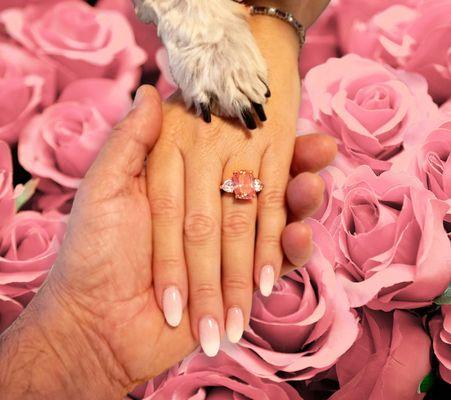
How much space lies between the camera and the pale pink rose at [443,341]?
123 centimetres

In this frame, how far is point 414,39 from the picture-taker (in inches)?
67.4

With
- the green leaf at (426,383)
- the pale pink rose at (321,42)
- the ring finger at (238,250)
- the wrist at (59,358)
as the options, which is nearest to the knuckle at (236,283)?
the ring finger at (238,250)

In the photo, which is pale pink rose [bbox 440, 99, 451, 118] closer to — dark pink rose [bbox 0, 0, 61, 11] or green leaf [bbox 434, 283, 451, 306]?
green leaf [bbox 434, 283, 451, 306]

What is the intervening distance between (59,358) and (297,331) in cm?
48

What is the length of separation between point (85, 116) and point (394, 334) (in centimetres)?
96

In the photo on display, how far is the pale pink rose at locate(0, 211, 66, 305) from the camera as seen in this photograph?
4.46 feet

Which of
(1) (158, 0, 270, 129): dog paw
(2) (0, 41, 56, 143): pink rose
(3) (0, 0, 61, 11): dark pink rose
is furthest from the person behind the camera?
(3) (0, 0, 61, 11): dark pink rose

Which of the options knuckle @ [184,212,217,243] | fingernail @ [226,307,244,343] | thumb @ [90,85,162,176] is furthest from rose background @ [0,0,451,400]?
thumb @ [90,85,162,176]

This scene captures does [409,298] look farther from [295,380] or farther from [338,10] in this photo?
[338,10]

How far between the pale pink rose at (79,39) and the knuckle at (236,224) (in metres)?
0.76

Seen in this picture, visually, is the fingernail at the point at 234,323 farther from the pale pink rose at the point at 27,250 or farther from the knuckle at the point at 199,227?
the pale pink rose at the point at 27,250

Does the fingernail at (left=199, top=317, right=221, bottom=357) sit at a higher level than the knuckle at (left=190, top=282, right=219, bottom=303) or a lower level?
lower

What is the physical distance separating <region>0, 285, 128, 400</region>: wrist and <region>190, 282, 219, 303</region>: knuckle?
198mm

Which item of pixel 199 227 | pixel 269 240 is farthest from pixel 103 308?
pixel 269 240
